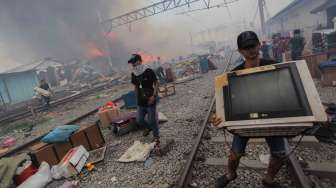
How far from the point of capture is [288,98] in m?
2.12

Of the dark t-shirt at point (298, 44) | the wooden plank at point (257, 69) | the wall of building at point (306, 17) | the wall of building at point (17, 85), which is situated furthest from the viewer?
the wall of building at point (17, 85)

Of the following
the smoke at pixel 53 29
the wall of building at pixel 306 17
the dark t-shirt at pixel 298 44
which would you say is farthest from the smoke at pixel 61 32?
the dark t-shirt at pixel 298 44

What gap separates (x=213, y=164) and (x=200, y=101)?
5.36 m

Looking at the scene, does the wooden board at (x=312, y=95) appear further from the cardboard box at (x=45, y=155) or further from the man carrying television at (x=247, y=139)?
the cardboard box at (x=45, y=155)

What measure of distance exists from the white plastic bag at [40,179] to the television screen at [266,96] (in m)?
4.08

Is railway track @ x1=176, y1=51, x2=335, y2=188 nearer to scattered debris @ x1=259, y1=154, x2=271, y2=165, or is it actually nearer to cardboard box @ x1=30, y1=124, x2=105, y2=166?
scattered debris @ x1=259, y1=154, x2=271, y2=165

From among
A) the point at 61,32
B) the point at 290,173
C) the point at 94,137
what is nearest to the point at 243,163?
the point at 290,173

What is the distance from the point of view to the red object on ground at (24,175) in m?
4.75

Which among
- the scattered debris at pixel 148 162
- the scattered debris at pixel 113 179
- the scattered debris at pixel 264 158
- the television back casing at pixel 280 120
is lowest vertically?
the scattered debris at pixel 113 179

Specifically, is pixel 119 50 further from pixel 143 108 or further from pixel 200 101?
pixel 143 108

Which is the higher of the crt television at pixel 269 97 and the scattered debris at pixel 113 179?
the crt television at pixel 269 97

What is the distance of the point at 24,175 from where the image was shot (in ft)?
15.9

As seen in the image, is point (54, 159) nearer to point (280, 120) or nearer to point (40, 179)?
point (40, 179)

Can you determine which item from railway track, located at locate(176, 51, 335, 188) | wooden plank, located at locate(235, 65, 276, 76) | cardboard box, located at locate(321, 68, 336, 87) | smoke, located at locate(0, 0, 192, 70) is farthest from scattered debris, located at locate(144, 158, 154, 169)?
smoke, located at locate(0, 0, 192, 70)
